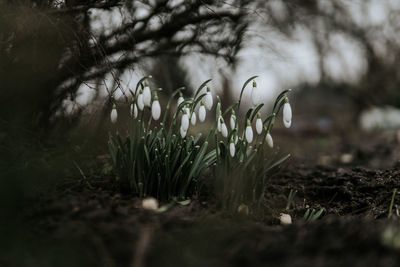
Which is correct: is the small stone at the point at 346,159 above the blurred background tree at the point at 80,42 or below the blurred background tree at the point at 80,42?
below

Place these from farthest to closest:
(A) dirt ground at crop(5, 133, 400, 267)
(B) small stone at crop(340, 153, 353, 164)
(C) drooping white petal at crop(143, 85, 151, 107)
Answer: (B) small stone at crop(340, 153, 353, 164) < (C) drooping white petal at crop(143, 85, 151, 107) < (A) dirt ground at crop(5, 133, 400, 267)

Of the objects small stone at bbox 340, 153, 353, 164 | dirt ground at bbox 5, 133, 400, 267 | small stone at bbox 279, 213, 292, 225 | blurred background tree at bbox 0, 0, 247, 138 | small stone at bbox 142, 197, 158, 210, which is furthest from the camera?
small stone at bbox 340, 153, 353, 164

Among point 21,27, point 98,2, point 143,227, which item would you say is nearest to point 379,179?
point 143,227

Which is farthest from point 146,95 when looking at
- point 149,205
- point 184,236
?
point 184,236

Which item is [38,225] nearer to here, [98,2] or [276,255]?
[276,255]

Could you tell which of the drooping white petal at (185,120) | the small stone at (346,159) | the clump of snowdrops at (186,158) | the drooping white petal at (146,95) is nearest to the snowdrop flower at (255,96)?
the clump of snowdrops at (186,158)

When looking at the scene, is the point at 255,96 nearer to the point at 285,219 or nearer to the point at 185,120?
the point at 185,120

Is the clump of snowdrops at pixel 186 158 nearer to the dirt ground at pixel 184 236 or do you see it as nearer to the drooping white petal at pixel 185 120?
the drooping white petal at pixel 185 120

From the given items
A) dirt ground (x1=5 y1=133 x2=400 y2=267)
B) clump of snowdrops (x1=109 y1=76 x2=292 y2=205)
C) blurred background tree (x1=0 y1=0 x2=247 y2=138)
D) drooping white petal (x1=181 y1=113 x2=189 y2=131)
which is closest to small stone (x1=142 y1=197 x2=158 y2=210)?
dirt ground (x1=5 y1=133 x2=400 y2=267)

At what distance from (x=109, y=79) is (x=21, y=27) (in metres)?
0.72

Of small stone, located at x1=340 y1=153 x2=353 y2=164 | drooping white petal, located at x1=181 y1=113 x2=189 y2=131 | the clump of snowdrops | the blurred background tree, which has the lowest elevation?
small stone, located at x1=340 y1=153 x2=353 y2=164

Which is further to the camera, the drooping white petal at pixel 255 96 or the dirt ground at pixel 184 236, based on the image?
the drooping white petal at pixel 255 96

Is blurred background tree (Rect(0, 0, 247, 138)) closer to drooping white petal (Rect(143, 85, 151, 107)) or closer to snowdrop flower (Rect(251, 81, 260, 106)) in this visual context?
drooping white petal (Rect(143, 85, 151, 107))

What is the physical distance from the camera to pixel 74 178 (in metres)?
2.43
